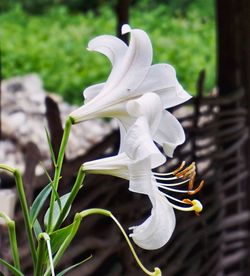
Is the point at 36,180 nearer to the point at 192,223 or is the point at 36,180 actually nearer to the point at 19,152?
the point at 192,223

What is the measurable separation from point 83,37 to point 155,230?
8361 millimetres

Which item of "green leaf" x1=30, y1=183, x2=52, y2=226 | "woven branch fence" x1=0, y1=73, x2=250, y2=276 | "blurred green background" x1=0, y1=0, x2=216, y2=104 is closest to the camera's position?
"green leaf" x1=30, y1=183, x2=52, y2=226

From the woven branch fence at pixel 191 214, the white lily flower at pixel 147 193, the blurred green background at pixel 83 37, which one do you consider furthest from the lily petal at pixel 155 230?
the blurred green background at pixel 83 37

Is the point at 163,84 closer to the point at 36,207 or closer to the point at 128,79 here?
the point at 128,79

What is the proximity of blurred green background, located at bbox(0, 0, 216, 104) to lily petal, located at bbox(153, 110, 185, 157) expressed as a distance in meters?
6.34

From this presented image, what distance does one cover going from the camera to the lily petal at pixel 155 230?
3.17 ft

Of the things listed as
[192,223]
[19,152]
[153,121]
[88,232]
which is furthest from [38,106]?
[153,121]

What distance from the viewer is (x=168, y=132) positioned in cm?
104

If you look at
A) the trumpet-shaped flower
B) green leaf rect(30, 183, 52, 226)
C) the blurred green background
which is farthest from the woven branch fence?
the blurred green background

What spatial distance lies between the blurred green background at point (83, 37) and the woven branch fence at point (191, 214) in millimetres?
3912

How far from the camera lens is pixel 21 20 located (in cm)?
1037

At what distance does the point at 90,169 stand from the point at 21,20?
9.53 metres

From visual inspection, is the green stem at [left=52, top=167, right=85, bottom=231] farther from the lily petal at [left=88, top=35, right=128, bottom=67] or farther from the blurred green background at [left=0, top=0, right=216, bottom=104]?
the blurred green background at [left=0, top=0, right=216, bottom=104]

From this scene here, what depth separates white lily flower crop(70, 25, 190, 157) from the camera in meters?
1.03
